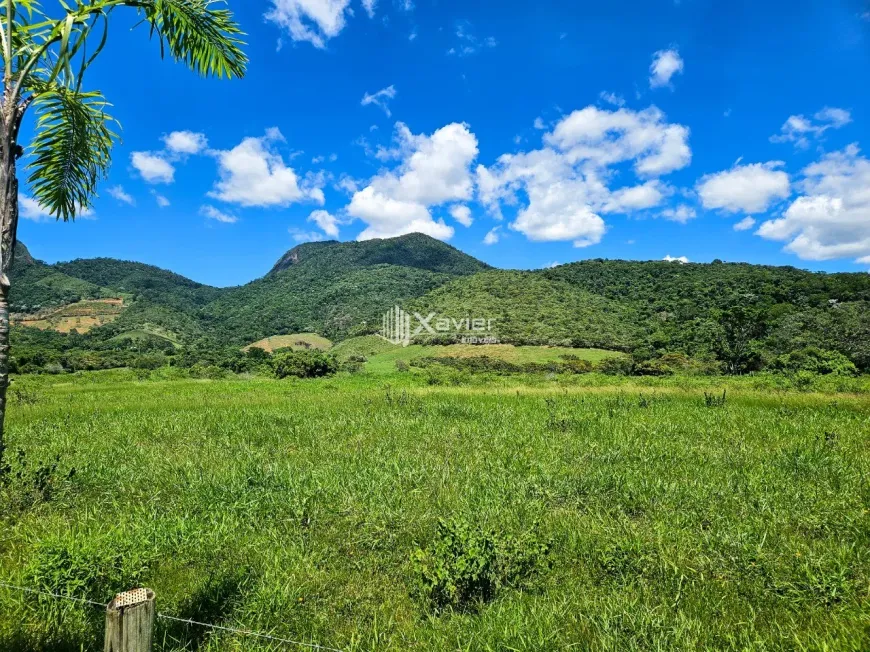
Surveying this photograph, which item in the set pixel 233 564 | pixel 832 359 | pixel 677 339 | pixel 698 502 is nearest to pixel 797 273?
pixel 677 339

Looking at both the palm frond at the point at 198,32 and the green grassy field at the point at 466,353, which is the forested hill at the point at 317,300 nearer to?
the green grassy field at the point at 466,353

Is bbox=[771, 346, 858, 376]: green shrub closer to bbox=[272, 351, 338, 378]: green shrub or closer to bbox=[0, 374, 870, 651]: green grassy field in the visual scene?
bbox=[0, 374, 870, 651]: green grassy field

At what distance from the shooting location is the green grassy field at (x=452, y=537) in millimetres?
3764

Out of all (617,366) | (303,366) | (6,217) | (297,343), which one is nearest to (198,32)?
(6,217)

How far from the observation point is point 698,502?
21.8 feet

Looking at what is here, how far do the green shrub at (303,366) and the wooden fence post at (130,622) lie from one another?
127 ft

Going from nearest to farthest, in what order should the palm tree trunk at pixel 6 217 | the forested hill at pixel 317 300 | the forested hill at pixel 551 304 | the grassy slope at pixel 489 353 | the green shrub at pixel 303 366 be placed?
the palm tree trunk at pixel 6 217 < the green shrub at pixel 303 366 < the grassy slope at pixel 489 353 < the forested hill at pixel 551 304 < the forested hill at pixel 317 300

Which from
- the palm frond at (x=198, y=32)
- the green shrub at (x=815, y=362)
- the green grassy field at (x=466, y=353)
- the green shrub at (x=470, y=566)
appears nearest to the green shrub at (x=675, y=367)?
the green shrub at (x=815, y=362)

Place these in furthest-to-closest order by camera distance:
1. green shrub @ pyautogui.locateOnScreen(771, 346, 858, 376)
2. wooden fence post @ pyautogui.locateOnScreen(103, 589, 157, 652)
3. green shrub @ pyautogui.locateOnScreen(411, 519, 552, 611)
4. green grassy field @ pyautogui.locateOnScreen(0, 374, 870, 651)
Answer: green shrub @ pyautogui.locateOnScreen(771, 346, 858, 376), green shrub @ pyautogui.locateOnScreen(411, 519, 552, 611), green grassy field @ pyautogui.locateOnScreen(0, 374, 870, 651), wooden fence post @ pyautogui.locateOnScreen(103, 589, 157, 652)

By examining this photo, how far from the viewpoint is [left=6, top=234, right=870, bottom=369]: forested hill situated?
60469mm

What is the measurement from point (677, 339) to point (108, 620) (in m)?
81.2

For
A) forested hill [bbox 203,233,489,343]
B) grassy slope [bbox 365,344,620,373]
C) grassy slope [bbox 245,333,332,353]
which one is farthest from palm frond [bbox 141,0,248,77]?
forested hill [bbox 203,233,489,343]

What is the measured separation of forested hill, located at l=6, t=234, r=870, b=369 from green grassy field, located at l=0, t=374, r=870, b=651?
11.4 feet

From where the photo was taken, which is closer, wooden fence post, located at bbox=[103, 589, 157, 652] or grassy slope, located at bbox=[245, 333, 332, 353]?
wooden fence post, located at bbox=[103, 589, 157, 652]
